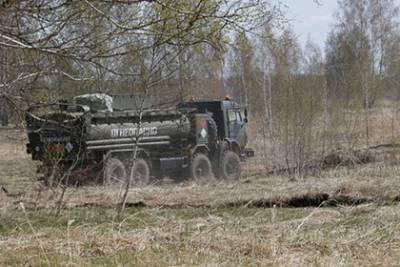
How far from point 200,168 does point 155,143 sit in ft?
6.37

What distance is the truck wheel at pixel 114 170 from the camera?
1980 cm

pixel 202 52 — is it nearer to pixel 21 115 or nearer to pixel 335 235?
pixel 21 115

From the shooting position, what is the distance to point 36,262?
602 centimetres

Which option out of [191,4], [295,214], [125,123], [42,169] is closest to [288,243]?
[191,4]

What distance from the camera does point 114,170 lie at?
20531 millimetres

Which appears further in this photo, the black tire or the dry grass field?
the black tire

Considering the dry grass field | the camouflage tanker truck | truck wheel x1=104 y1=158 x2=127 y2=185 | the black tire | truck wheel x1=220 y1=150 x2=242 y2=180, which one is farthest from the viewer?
truck wheel x1=220 y1=150 x2=242 y2=180

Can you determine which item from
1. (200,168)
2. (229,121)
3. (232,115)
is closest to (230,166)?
(200,168)

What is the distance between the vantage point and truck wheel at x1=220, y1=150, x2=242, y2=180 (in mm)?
23969

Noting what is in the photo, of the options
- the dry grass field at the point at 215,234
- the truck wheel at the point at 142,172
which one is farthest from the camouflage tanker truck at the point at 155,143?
the dry grass field at the point at 215,234

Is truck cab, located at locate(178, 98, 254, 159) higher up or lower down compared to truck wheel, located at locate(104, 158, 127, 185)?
higher up

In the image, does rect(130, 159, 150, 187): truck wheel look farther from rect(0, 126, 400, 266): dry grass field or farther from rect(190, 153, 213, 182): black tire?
rect(0, 126, 400, 266): dry grass field

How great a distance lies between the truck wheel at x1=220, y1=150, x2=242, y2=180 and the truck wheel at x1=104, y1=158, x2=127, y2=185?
4.29 meters

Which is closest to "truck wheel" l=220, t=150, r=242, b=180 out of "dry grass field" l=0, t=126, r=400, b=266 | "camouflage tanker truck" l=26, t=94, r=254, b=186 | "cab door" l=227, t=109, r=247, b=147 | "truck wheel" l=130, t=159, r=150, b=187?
"camouflage tanker truck" l=26, t=94, r=254, b=186
